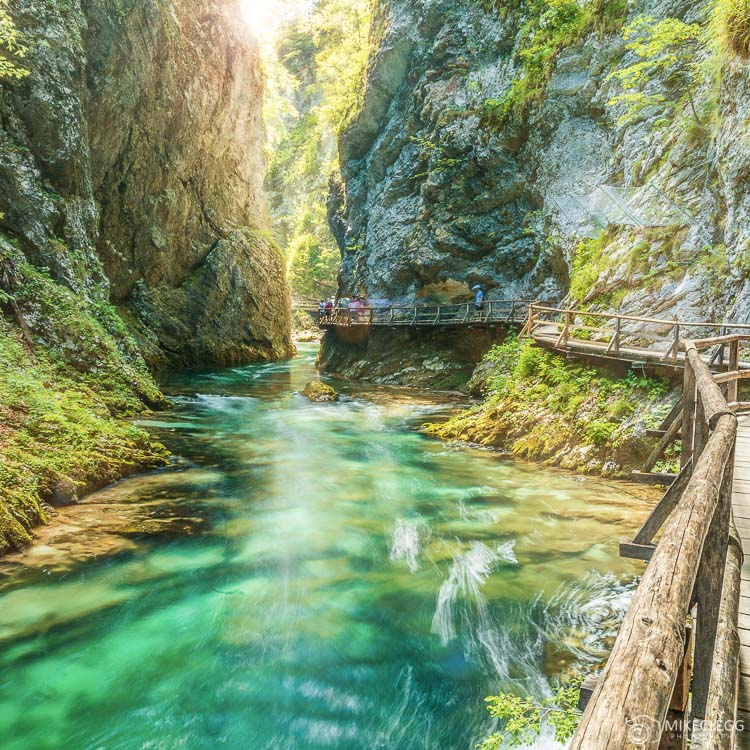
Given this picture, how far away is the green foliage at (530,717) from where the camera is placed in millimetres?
3605

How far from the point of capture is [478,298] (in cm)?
2142

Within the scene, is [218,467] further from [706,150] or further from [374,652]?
[706,150]

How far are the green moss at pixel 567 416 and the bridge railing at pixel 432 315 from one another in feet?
20.8

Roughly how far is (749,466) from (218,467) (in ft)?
26.3

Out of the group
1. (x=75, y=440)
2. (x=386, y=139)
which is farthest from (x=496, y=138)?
(x=75, y=440)

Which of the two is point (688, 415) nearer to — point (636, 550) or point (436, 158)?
point (636, 550)

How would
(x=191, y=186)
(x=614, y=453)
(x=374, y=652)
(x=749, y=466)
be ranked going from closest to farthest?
(x=374, y=652) → (x=749, y=466) → (x=614, y=453) → (x=191, y=186)

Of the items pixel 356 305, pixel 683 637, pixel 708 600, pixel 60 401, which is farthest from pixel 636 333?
pixel 356 305

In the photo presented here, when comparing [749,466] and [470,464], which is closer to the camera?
[749,466]

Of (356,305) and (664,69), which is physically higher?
(664,69)

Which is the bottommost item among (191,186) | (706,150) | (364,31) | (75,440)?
(75,440)

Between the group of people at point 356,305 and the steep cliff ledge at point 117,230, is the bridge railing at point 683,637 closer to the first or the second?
the steep cliff ledge at point 117,230

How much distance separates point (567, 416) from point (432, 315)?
12.4 metres

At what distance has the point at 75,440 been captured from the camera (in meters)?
8.29
